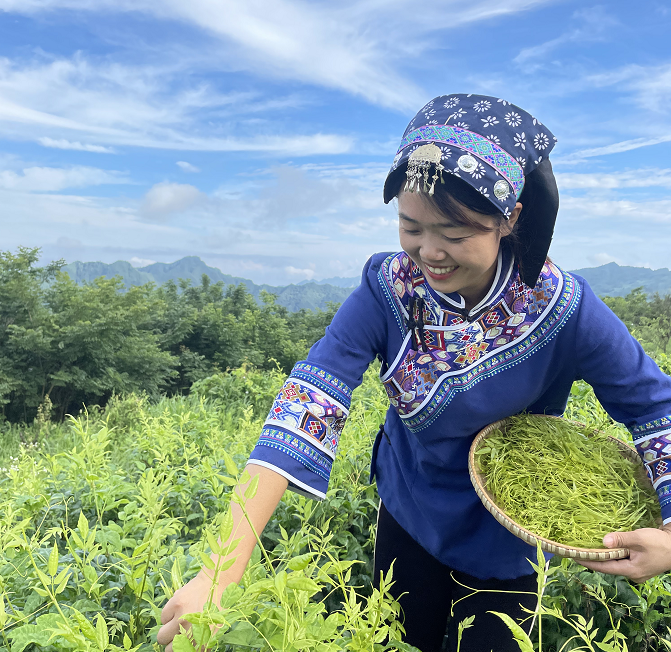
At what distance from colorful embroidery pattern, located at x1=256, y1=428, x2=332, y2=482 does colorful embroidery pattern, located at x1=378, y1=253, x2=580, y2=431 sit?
34cm

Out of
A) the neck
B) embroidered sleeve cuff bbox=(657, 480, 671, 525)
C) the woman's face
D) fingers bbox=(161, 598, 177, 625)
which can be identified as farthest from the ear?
fingers bbox=(161, 598, 177, 625)

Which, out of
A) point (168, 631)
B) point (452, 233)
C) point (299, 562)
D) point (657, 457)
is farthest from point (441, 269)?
point (168, 631)

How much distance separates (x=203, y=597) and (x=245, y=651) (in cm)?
13

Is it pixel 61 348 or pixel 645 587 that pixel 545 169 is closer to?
pixel 645 587

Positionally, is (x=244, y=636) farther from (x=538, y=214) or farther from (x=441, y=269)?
(x=538, y=214)

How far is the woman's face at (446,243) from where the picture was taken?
1.27 m

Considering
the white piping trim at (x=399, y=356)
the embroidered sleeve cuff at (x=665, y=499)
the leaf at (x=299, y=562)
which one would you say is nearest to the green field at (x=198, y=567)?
the leaf at (x=299, y=562)

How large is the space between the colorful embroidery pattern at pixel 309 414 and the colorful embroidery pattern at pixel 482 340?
0.81 feet

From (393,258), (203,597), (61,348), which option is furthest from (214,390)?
(61,348)

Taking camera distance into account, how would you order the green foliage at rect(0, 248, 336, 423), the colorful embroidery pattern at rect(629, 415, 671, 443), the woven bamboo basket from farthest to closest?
the green foliage at rect(0, 248, 336, 423) < the colorful embroidery pattern at rect(629, 415, 671, 443) < the woven bamboo basket

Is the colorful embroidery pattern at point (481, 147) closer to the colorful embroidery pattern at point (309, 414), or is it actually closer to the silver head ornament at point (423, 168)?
the silver head ornament at point (423, 168)

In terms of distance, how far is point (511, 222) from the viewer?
1.39 m

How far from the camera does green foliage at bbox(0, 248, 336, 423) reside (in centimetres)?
1841

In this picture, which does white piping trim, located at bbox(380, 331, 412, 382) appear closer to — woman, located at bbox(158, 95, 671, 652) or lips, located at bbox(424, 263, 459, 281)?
woman, located at bbox(158, 95, 671, 652)
